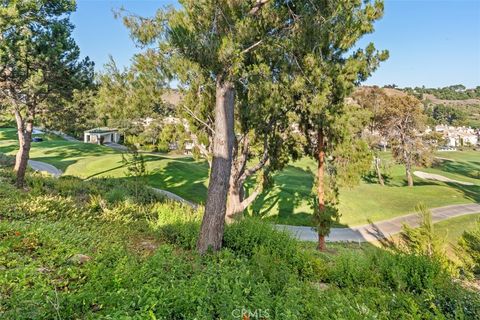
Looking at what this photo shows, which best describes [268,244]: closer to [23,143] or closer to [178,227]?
[178,227]

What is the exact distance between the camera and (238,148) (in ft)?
45.2

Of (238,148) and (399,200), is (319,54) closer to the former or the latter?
(238,148)

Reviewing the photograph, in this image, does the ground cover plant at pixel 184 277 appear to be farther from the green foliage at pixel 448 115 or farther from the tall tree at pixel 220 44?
the green foliage at pixel 448 115

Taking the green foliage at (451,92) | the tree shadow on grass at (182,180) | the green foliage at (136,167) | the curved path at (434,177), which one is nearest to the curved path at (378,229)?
the green foliage at (136,167)

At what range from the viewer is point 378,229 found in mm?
20094

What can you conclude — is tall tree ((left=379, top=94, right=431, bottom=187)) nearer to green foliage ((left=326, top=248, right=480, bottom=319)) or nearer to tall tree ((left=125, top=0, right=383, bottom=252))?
tall tree ((left=125, top=0, right=383, bottom=252))

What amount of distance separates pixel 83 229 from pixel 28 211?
2268mm

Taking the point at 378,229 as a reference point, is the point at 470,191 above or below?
above

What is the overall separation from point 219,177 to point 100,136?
59.4 metres

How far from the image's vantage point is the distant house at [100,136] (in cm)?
5931

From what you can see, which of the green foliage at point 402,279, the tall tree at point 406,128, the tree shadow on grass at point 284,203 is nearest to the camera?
the green foliage at point 402,279

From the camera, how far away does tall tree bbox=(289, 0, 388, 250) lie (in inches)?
263

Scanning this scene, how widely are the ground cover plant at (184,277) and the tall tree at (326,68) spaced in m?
4.27

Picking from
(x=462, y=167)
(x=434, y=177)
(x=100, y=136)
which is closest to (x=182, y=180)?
(x=434, y=177)
